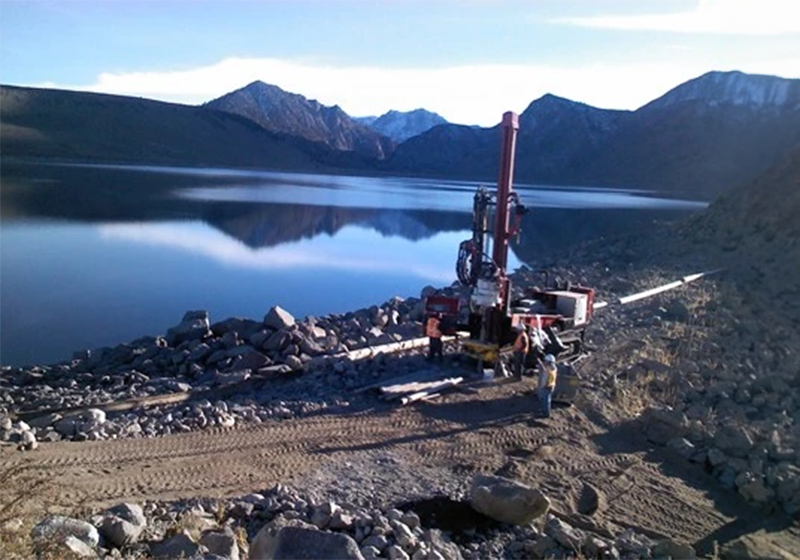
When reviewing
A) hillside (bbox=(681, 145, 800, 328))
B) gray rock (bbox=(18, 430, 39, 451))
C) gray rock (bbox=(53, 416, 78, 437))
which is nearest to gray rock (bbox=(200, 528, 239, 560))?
gray rock (bbox=(18, 430, 39, 451))

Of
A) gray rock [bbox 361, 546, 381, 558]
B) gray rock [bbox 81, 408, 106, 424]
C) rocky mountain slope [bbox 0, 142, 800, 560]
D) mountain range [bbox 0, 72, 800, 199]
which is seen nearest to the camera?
gray rock [bbox 361, 546, 381, 558]

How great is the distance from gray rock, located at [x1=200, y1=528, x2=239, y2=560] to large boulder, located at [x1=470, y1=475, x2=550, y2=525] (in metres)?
2.53

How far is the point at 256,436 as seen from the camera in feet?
29.8

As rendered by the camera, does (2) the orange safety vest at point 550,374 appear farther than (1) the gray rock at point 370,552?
Yes

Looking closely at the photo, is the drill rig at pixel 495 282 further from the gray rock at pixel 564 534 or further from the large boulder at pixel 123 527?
the large boulder at pixel 123 527

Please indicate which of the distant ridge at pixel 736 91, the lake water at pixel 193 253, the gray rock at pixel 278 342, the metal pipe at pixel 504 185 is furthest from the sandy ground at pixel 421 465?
the distant ridge at pixel 736 91

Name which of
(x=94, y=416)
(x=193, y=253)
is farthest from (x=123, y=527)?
(x=193, y=253)

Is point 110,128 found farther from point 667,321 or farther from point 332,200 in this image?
point 667,321

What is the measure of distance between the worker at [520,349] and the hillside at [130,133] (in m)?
85.3

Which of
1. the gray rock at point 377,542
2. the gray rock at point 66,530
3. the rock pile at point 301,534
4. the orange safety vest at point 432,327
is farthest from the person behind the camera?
the orange safety vest at point 432,327

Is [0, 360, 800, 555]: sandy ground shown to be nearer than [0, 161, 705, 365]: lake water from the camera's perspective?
Yes

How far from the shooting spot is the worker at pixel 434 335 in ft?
39.8

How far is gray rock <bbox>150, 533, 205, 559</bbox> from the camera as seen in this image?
232 inches

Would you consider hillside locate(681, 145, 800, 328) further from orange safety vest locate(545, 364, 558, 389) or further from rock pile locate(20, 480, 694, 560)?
rock pile locate(20, 480, 694, 560)
